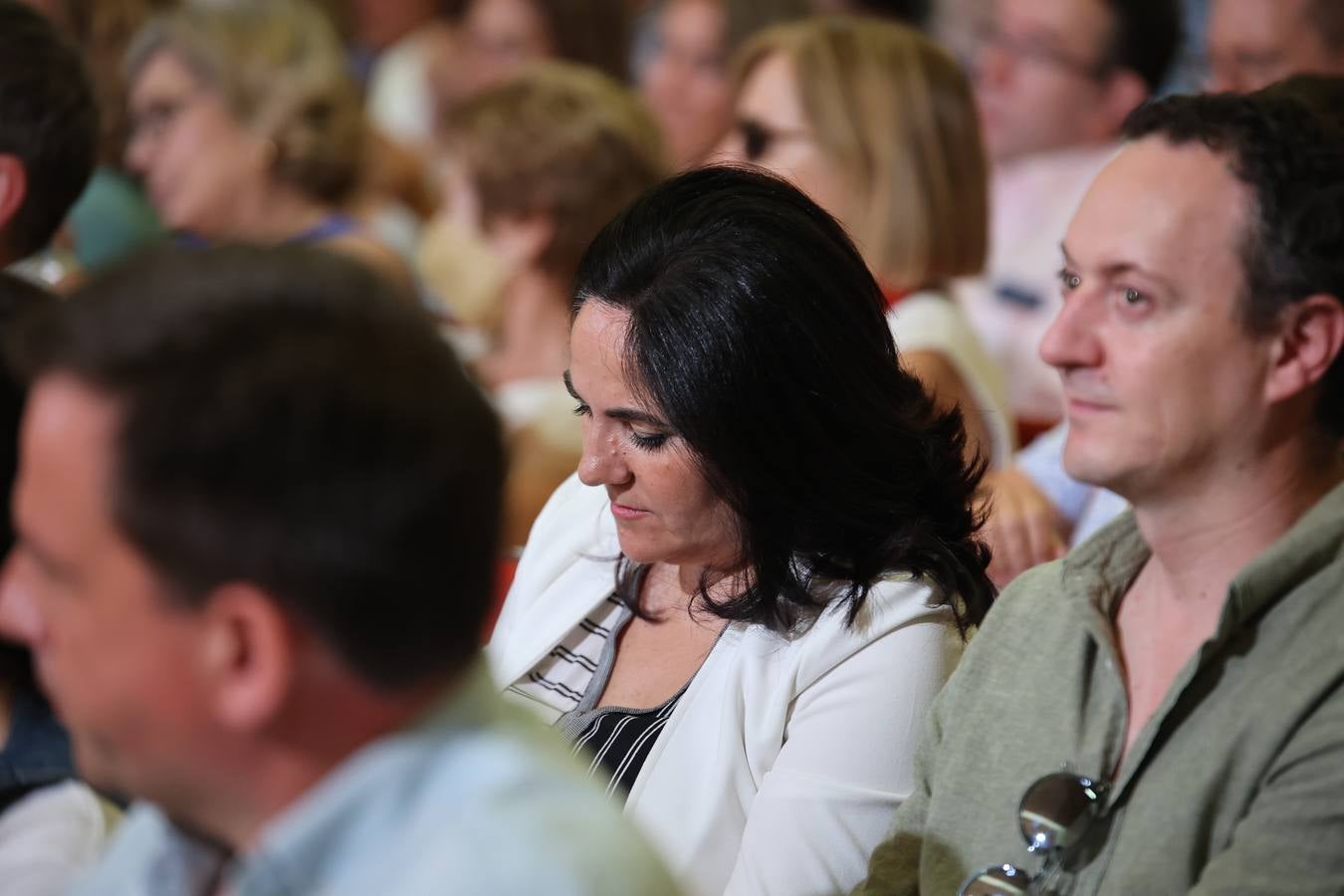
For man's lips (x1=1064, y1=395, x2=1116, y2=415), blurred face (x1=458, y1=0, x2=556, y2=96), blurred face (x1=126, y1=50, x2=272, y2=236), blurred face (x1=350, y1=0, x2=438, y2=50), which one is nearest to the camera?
man's lips (x1=1064, y1=395, x2=1116, y2=415)

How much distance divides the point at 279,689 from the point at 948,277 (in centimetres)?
246

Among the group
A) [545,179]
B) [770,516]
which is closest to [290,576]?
[770,516]

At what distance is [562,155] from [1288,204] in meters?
2.48

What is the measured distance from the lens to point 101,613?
Result: 0.91 m

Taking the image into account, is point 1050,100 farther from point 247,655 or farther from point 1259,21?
point 247,655

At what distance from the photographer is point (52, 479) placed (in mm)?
914

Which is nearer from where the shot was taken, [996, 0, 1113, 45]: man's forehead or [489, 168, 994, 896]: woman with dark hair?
[489, 168, 994, 896]: woman with dark hair

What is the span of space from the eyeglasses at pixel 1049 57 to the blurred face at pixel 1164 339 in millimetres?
2753

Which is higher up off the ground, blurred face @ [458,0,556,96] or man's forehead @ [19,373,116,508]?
man's forehead @ [19,373,116,508]

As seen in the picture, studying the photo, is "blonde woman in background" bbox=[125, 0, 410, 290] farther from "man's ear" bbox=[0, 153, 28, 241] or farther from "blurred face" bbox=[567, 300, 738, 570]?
"blurred face" bbox=[567, 300, 738, 570]

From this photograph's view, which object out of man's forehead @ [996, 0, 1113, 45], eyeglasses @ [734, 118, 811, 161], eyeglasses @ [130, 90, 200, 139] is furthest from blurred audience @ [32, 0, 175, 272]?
man's forehead @ [996, 0, 1113, 45]

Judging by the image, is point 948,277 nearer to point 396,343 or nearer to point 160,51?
point 160,51

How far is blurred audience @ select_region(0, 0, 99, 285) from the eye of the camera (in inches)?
88.5

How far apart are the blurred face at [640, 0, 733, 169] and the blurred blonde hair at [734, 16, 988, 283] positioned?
5.81 feet
